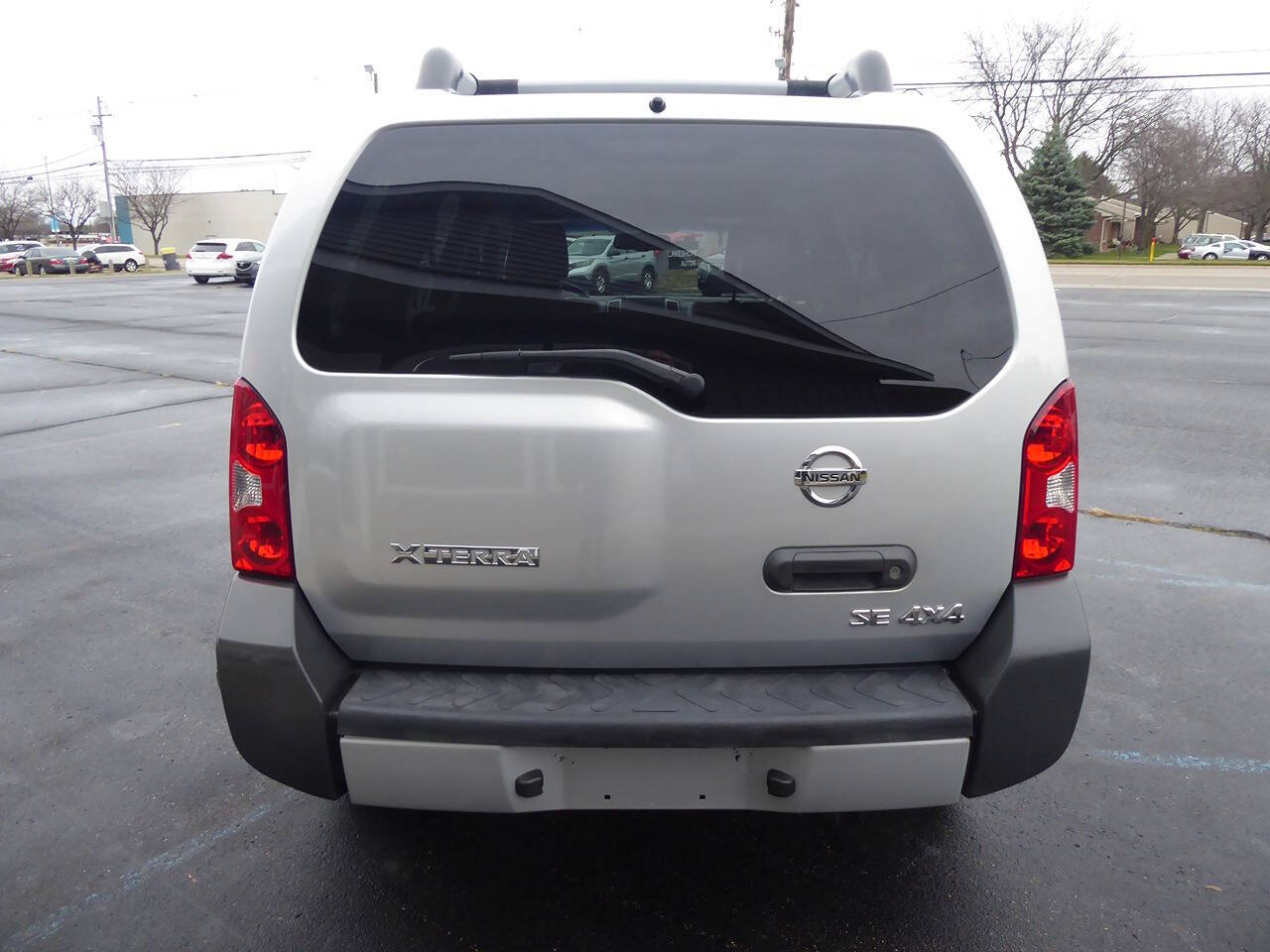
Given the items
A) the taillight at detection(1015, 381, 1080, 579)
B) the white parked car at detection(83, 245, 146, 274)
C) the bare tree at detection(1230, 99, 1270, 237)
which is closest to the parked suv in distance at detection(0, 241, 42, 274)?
the white parked car at detection(83, 245, 146, 274)

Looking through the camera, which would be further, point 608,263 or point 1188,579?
point 1188,579

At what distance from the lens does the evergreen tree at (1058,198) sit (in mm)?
46156

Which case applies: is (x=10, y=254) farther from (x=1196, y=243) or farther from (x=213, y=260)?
(x=1196, y=243)

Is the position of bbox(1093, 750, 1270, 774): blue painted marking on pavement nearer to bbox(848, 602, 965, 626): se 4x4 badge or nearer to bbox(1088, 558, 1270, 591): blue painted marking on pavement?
bbox(848, 602, 965, 626): se 4x4 badge

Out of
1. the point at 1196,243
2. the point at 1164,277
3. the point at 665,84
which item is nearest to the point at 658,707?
the point at 665,84

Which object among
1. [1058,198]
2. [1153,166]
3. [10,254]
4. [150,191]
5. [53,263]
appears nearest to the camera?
[1058,198]

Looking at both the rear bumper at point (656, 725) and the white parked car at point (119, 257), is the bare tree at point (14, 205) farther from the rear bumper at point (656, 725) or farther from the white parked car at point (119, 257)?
the rear bumper at point (656, 725)

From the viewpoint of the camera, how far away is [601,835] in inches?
113

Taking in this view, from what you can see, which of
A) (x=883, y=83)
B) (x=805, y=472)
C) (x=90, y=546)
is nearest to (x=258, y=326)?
(x=805, y=472)

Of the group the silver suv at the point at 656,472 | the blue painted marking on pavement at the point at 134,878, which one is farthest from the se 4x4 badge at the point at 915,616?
the blue painted marking on pavement at the point at 134,878

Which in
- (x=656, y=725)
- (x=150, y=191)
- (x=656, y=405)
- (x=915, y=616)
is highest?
(x=150, y=191)

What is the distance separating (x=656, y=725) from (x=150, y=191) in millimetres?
91467

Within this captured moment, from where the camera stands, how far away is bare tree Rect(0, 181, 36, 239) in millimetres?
79312

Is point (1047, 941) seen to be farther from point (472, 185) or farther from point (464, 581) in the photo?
point (472, 185)
